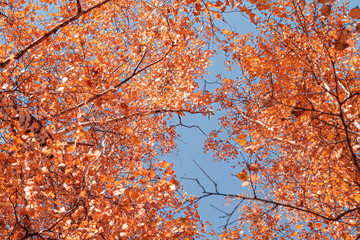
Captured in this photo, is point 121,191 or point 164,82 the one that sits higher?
point 164,82

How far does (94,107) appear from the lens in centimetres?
627

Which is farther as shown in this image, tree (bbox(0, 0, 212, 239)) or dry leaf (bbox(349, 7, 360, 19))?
tree (bbox(0, 0, 212, 239))

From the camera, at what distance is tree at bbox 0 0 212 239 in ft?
12.2

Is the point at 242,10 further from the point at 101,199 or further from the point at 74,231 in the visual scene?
the point at 74,231

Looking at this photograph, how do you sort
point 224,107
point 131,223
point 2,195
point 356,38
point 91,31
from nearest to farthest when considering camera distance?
1. point 131,223
2. point 2,195
3. point 91,31
4. point 224,107
5. point 356,38

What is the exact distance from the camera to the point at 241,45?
1198 cm

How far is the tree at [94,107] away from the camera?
372 cm

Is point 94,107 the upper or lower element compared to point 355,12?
upper

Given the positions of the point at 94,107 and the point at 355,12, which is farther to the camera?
the point at 94,107

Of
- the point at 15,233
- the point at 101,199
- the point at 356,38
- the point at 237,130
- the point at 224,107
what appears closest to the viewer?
the point at 15,233

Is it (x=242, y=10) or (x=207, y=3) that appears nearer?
(x=242, y=10)

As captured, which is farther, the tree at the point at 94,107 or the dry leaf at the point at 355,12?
the tree at the point at 94,107

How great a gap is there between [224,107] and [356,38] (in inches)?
314

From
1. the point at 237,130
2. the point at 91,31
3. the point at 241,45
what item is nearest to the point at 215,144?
the point at 237,130
